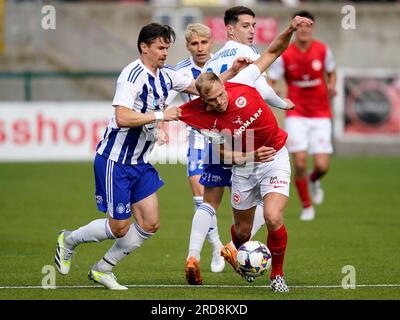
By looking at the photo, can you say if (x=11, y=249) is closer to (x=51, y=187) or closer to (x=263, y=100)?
(x=263, y=100)

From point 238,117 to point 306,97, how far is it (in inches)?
251

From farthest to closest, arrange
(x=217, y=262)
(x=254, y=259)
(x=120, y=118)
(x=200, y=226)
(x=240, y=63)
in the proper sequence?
1. (x=217, y=262)
2. (x=200, y=226)
3. (x=240, y=63)
4. (x=254, y=259)
5. (x=120, y=118)

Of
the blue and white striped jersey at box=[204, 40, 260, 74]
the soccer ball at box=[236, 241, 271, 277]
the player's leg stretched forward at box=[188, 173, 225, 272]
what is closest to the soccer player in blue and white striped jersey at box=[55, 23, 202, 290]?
the blue and white striped jersey at box=[204, 40, 260, 74]

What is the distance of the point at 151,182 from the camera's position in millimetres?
9391

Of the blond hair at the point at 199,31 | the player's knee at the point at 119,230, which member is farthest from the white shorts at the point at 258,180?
the blond hair at the point at 199,31

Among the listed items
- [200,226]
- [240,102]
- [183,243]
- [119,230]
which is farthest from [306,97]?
[119,230]

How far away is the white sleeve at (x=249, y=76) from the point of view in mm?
9258

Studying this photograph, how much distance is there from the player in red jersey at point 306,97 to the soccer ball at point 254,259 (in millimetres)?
6049

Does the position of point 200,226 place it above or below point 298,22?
below

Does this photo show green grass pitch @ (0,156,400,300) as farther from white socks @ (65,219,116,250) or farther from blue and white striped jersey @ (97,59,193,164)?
blue and white striped jersey @ (97,59,193,164)

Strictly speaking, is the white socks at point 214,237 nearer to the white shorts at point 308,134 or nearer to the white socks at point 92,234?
the white socks at point 92,234

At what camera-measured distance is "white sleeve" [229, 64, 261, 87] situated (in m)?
9.26

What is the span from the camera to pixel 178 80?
951 centimetres

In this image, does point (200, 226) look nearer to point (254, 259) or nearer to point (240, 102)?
point (254, 259)
